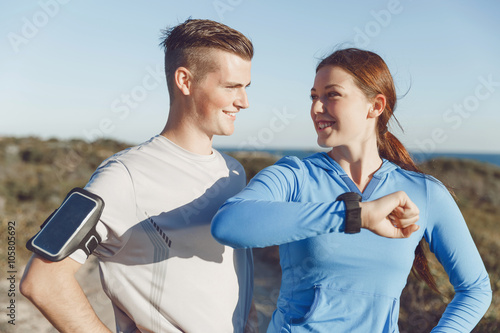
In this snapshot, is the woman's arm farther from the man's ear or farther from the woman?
the man's ear

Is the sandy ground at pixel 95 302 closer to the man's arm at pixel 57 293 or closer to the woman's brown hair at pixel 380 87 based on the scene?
the woman's brown hair at pixel 380 87

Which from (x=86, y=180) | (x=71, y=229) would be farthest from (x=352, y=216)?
(x=86, y=180)

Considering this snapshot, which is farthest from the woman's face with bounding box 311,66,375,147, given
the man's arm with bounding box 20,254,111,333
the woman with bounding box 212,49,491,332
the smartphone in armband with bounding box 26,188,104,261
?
the man's arm with bounding box 20,254,111,333

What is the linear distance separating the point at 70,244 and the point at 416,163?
1730 mm

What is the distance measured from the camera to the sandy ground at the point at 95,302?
191 inches

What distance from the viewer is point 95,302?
5469mm

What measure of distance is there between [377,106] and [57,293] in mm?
1594

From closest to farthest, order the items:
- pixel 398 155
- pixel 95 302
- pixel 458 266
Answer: pixel 458 266 → pixel 398 155 → pixel 95 302

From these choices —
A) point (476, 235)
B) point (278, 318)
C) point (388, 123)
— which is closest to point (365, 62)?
point (388, 123)

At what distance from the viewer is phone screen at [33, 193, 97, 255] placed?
1.45 meters

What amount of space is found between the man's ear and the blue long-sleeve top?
0.61 meters

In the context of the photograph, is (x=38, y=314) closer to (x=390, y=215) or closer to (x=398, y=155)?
(x=398, y=155)

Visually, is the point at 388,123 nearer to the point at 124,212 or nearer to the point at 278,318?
the point at 278,318

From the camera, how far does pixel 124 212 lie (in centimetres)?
162
